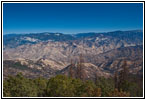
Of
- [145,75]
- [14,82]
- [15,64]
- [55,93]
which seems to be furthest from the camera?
[15,64]

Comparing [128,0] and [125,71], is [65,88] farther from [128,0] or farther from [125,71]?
[125,71]

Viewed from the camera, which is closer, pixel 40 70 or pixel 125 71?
pixel 125 71

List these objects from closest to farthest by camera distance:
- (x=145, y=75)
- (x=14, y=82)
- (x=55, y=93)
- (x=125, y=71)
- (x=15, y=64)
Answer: (x=145, y=75) → (x=55, y=93) → (x=14, y=82) → (x=125, y=71) → (x=15, y=64)

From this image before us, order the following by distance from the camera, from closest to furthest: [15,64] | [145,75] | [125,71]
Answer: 1. [145,75]
2. [125,71]
3. [15,64]

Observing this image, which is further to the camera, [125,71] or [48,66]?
[48,66]

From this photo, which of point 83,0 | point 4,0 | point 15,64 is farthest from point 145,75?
point 15,64

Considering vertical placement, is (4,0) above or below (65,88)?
above

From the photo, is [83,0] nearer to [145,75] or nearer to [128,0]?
[128,0]

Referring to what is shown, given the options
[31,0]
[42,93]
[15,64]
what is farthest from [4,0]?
[15,64]

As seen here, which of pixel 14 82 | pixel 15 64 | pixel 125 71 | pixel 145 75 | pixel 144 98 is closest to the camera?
pixel 144 98
